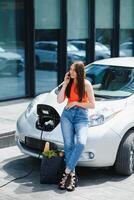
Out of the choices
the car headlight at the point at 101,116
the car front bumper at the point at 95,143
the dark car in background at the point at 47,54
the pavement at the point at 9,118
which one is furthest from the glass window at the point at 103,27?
the car front bumper at the point at 95,143

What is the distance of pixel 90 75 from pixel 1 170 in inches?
86.1

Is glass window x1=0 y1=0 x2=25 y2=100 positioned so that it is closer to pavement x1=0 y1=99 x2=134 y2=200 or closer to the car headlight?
pavement x1=0 y1=99 x2=134 y2=200

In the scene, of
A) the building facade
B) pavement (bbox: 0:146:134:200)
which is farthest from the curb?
the building facade

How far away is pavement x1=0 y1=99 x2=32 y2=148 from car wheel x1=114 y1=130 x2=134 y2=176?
252cm

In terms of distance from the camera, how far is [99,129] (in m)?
6.80

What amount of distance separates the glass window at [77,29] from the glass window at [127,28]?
1969 mm

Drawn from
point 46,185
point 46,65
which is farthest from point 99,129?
point 46,65

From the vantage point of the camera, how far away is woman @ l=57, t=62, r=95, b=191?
6.54 m

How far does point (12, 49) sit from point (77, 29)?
2590 mm

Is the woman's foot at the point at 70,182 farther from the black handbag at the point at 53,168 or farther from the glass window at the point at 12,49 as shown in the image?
the glass window at the point at 12,49

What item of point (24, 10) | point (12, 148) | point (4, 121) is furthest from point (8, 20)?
point (12, 148)

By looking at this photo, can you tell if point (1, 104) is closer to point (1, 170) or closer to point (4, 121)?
point (4, 121)

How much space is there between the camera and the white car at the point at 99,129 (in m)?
6.77

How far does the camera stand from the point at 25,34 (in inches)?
514
